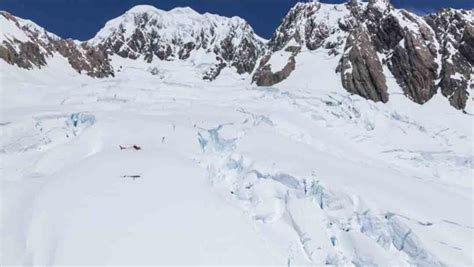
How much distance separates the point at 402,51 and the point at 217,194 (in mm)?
48414

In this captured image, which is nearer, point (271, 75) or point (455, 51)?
point (455, 51)

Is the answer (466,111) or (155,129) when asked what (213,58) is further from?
(155,129)

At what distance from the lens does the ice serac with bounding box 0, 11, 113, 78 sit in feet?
239

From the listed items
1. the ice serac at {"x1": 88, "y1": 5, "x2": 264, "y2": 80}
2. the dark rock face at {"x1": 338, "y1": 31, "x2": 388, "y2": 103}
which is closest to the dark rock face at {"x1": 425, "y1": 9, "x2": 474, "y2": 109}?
the dark rock face at {"x1": 338, "y1": 31, "x2": 388, "y2": 103}

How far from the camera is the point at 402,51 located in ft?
203

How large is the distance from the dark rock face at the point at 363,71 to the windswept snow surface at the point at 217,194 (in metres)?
24.3

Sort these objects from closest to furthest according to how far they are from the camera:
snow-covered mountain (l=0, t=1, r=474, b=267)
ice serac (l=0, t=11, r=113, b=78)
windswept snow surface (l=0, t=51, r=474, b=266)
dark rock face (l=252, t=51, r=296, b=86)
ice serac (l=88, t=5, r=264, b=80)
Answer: windswept snow surface (l=0, t=51, r=474, b=266), snow-covered mountain (l=0, t=1, r=474, b=267), dark rock face (l=252, t=51, r=296, b=86), ice serac (l=0, t=11, r=113, b=78), ice serac (l=88, t=5, r=264, b=80)

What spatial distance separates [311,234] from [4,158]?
13790 millimetres

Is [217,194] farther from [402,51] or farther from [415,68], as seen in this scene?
[402,51]

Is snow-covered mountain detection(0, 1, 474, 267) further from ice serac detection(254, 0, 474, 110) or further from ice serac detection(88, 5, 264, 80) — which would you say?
ice serac detection(88, 5, 264, 80)

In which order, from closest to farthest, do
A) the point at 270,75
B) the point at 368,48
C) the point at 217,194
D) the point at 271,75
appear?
the point at 217,194 < the point at 368,48 < the point at 271,75 < the point at 270,75

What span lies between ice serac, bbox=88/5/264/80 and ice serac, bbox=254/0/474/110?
164ft

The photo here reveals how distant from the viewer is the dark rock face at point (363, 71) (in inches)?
2247

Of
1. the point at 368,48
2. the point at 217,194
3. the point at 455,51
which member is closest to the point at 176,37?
the point at 368,48
